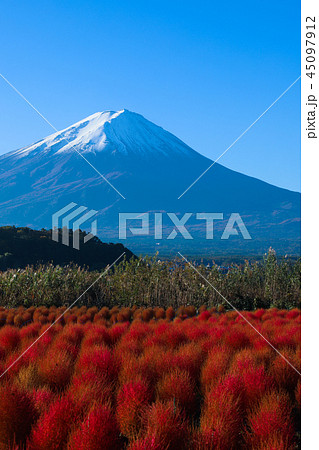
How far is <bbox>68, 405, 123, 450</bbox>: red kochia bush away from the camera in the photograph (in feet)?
8.11

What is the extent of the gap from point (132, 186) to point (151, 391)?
132649 millimetres

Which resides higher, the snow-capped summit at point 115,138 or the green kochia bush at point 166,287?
the snow-capped summit at point 115,138

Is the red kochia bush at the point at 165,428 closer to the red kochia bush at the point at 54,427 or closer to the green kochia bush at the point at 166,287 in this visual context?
the red kochia bush at the point at 54,427

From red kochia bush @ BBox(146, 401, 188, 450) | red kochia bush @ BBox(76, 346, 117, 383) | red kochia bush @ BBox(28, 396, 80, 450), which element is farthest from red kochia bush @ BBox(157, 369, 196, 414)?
red kochia bush @ BBox(28, 396, 80, 450)

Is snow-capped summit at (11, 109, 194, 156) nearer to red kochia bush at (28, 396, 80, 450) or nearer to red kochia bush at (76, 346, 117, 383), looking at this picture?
red kochia bush at (76, 346, 117, 383)

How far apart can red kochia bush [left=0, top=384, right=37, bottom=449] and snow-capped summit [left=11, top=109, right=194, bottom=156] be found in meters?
152

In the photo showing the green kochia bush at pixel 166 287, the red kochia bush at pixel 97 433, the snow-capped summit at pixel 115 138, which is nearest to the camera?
the red kochia bush at pixel 97 433

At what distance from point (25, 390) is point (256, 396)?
1689 mm

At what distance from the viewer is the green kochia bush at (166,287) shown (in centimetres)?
1095

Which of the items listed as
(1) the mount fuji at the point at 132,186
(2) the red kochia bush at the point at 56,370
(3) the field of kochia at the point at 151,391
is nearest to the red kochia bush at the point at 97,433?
(3) the field of kochia at the point at 151,391

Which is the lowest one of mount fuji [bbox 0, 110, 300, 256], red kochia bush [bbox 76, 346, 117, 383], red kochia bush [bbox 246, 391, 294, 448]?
red kochia bush [bbox 246, 391, 294, 448]

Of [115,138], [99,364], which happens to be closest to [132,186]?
[115,138]

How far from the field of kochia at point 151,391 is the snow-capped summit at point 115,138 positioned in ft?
493

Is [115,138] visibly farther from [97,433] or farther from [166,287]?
[97,433]
